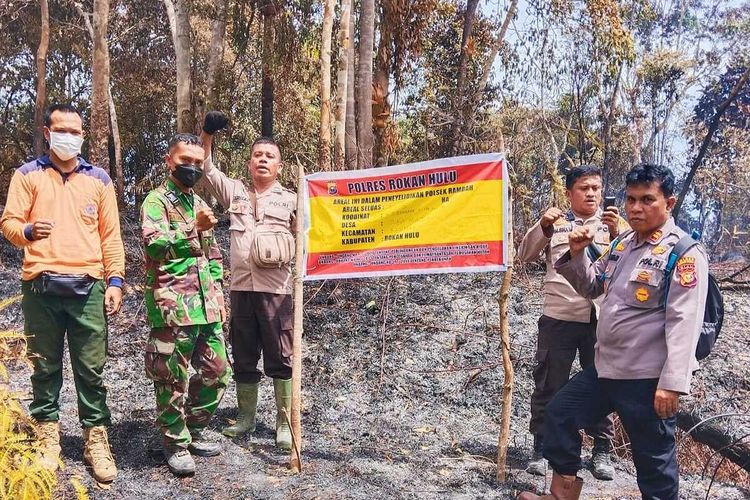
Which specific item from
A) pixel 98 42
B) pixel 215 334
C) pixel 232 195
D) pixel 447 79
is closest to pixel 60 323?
pixel 215 334

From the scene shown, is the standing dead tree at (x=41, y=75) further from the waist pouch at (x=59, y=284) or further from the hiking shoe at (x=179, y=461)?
the hiking shoe at (x=179, y=461)

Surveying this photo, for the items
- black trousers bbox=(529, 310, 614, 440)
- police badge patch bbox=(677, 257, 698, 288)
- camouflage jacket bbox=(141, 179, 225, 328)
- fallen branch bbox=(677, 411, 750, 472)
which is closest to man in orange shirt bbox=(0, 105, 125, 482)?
camouflage jacket bbox=(141, 179, 225, 328)

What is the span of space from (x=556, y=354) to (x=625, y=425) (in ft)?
3.43

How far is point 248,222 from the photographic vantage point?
159 inches

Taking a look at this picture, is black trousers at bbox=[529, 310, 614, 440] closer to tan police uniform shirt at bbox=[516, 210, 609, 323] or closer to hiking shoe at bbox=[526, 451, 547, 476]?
tan police uniform shirt at bbox=[516, 210, 609, 323]

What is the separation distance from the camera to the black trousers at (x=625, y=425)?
2.58 m

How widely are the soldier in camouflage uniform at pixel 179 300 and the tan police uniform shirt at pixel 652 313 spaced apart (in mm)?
2200

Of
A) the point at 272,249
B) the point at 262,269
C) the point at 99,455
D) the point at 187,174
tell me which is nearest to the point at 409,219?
the point at 272,249

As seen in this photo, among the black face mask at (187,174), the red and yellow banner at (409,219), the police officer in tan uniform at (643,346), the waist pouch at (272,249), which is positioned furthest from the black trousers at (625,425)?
the black face mask at (187,174)

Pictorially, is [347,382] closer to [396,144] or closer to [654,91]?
[396,144]

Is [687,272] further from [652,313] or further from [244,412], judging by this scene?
[244,412]

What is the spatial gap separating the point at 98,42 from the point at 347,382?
19.4 feet

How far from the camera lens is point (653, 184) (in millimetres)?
2713

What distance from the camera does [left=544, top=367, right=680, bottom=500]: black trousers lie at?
258cm
